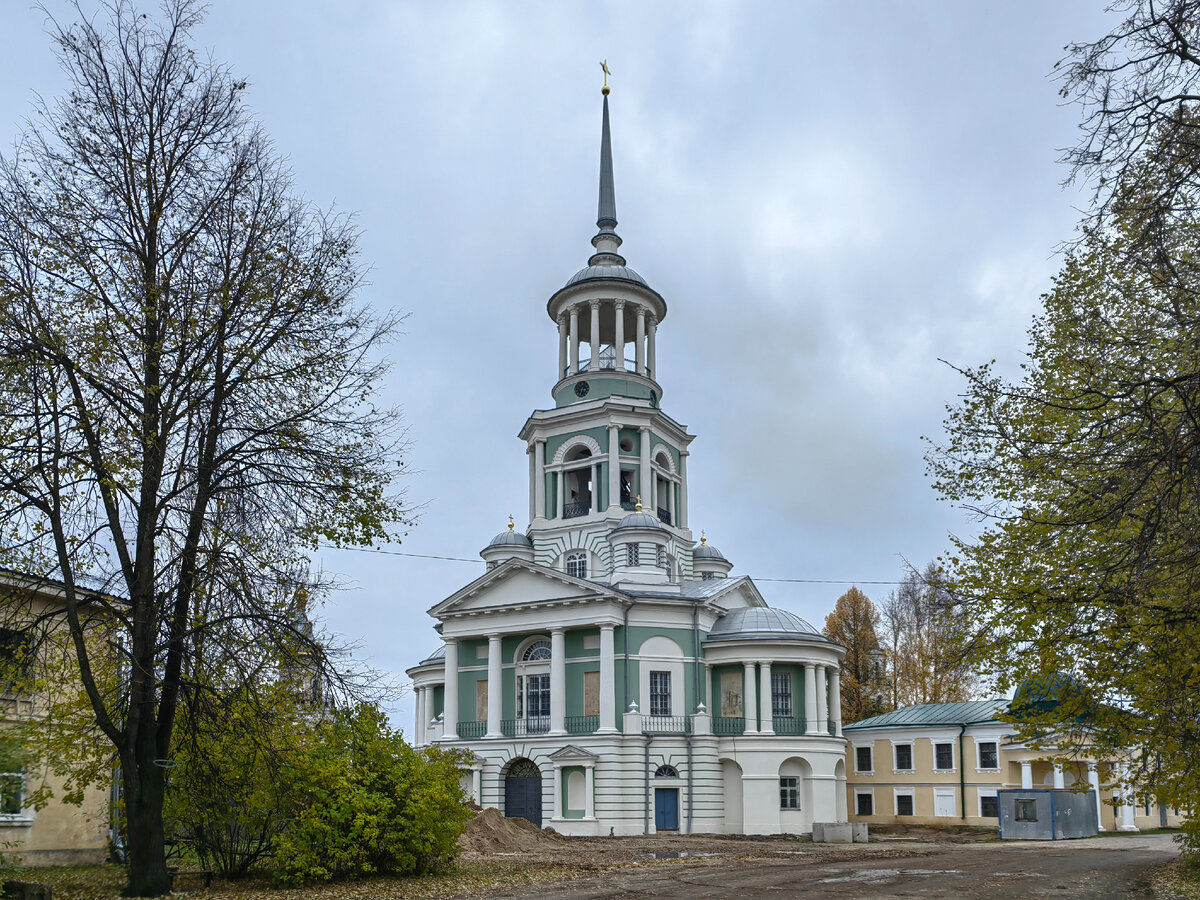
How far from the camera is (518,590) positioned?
38.7 m

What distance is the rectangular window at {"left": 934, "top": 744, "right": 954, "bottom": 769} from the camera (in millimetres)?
42781

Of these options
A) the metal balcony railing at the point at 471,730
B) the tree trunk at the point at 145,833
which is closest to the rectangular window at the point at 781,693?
the metal balcony railing at the point at 471,730

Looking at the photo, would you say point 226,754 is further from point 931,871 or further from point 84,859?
point 931,871

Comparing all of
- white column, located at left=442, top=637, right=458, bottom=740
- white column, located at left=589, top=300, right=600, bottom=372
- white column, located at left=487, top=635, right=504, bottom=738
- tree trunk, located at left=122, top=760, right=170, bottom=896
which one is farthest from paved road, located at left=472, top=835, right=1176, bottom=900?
white column, located at left=589, top=300, right=600, bottom=372

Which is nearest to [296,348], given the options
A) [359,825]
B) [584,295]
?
[359,825]

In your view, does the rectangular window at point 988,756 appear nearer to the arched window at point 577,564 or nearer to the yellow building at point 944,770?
the yellow building at point 944,770

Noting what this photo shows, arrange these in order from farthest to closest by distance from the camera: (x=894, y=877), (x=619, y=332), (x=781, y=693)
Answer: (x=619, y=332) → (x=781, y=693) → (x=894, y=877)

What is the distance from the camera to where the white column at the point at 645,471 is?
42094 millimetres

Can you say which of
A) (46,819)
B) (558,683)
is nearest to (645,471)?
(558,683)

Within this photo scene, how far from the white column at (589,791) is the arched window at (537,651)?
4538 mm

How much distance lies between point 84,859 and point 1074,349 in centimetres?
2057

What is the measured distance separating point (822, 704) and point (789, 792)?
10.4 ft

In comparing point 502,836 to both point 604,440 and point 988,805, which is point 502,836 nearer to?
point 604,440

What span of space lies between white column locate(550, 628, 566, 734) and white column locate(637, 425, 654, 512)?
22.6 ft
